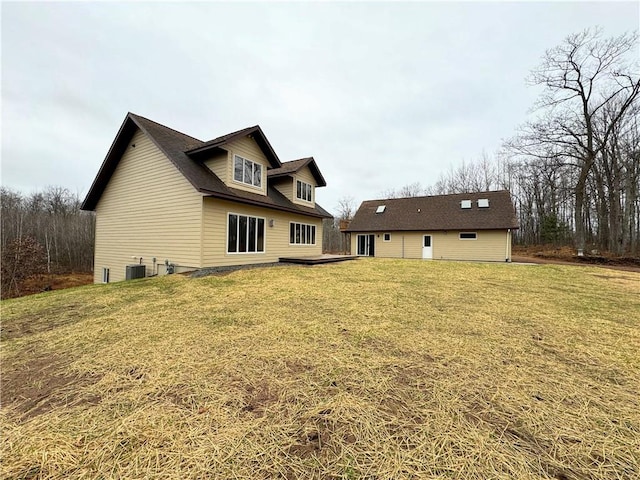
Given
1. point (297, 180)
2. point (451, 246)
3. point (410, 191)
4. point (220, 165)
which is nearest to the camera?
point (220, 165)

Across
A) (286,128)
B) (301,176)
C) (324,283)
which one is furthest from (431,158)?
(324,283)

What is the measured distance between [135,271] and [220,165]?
16.5ft

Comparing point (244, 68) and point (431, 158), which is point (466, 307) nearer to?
point (244, 68)

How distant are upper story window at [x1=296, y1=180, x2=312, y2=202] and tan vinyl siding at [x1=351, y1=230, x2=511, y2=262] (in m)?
7.63

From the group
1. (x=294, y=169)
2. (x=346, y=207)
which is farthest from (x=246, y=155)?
(x=346, y=207)

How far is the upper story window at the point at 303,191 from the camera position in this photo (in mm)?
13695

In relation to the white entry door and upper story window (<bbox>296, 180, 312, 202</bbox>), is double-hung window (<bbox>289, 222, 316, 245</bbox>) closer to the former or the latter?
upper story window (<bbox>296, 180, 312, 202</bbox>)

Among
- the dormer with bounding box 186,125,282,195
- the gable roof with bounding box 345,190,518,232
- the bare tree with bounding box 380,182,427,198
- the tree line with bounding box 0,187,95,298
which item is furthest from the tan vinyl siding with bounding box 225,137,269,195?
the bare tree with bounding box 380,182,427,198

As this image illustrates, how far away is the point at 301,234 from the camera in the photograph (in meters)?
13.8

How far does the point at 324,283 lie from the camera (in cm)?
718

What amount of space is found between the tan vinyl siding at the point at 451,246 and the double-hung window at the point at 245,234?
11.5 m

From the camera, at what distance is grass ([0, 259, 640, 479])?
147 centimetres

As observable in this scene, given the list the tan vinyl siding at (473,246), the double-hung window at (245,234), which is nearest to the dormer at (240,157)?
the double-hung window at (245,234)

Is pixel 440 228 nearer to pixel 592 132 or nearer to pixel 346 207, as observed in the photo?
pixel 592 132
